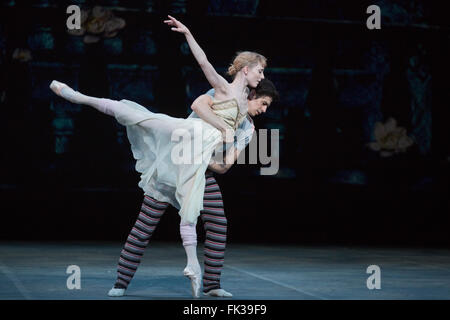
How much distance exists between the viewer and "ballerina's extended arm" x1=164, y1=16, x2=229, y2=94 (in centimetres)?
507

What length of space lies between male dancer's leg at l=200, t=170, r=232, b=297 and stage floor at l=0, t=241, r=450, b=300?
0.55 ft

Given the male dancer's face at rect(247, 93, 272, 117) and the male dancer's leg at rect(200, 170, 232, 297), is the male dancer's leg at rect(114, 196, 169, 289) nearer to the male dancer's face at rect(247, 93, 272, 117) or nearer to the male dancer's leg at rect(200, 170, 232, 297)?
the male dancer's leg at rect(200, 170, 232, 297)

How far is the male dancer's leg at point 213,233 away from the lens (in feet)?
17.2

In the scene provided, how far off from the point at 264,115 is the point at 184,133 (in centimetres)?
500

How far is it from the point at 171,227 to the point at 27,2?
3078mm

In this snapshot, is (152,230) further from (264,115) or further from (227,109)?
(264,115)

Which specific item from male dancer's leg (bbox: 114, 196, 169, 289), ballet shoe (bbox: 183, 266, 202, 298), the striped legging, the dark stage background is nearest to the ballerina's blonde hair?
the striped legging

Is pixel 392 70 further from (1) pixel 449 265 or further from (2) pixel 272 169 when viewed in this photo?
(1) pixel 449 265

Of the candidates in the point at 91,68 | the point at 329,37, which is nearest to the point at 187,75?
the point at 91,68

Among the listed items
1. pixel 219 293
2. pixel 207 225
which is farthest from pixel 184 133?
pixel 219 293

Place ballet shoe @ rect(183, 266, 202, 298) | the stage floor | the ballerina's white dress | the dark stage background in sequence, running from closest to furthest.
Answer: ballet shoe @ rect(183, 266, 202, 298)
the ballerina's white dress
the stage floor
the dark stage background

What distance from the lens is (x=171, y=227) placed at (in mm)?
10258

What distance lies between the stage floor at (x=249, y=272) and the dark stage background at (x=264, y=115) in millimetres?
854

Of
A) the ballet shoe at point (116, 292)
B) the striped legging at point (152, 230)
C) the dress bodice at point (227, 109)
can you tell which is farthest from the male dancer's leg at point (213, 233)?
the ballet shoe at point (116, 292)
